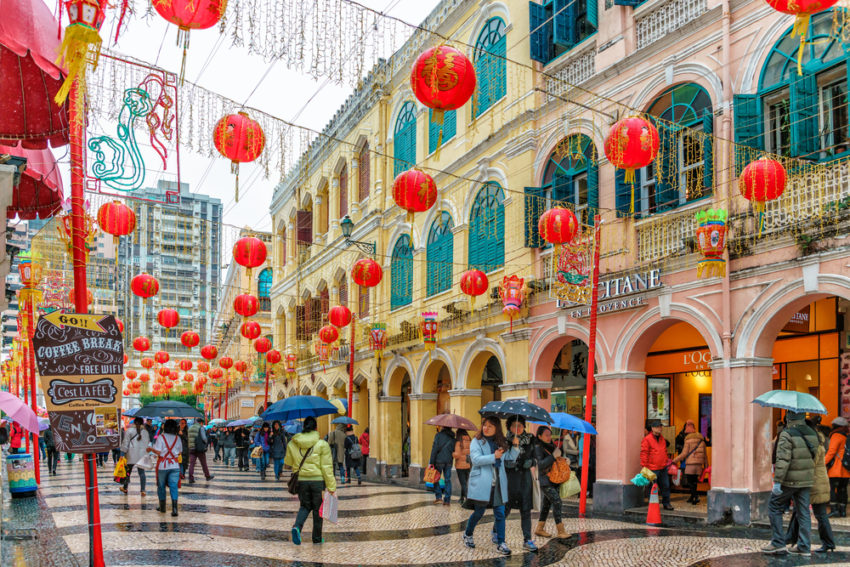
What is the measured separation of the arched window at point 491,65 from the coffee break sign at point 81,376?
1370 centimetres

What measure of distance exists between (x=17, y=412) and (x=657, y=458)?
1016 cm

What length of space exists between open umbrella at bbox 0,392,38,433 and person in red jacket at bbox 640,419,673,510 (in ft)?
32.2

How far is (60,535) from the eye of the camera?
36.1ft

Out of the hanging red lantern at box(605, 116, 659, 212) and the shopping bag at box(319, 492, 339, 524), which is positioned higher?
the hanging red lantern at box(605, 116, 659, 212)

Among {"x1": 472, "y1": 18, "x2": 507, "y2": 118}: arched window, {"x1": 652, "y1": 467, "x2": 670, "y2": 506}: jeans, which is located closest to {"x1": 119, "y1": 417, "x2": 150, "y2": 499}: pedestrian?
{"x1": 652, "y1": 467, "x2": 670, "y2": 506}: jeans

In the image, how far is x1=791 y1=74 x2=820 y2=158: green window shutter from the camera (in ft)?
40.7

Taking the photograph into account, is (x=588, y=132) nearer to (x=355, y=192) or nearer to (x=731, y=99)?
(x=731, y=99)

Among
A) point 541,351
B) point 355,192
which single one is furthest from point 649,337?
point 355,192

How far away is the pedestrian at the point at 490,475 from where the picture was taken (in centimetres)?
984

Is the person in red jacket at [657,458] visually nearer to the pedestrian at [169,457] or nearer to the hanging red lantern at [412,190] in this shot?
the hanging red lantern at [412,190]

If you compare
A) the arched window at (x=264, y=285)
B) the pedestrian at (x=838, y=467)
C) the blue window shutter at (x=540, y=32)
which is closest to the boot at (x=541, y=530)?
the pedestrian at (x=838, y=467)

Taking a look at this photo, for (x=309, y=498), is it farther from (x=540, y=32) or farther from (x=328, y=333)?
(x=328, y=333)

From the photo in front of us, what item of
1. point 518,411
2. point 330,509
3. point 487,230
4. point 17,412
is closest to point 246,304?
point 487,230

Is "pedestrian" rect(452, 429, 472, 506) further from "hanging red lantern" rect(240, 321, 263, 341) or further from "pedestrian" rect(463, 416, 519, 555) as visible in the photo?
"hanging red lantern" rect(240, 321, 263, 341)
